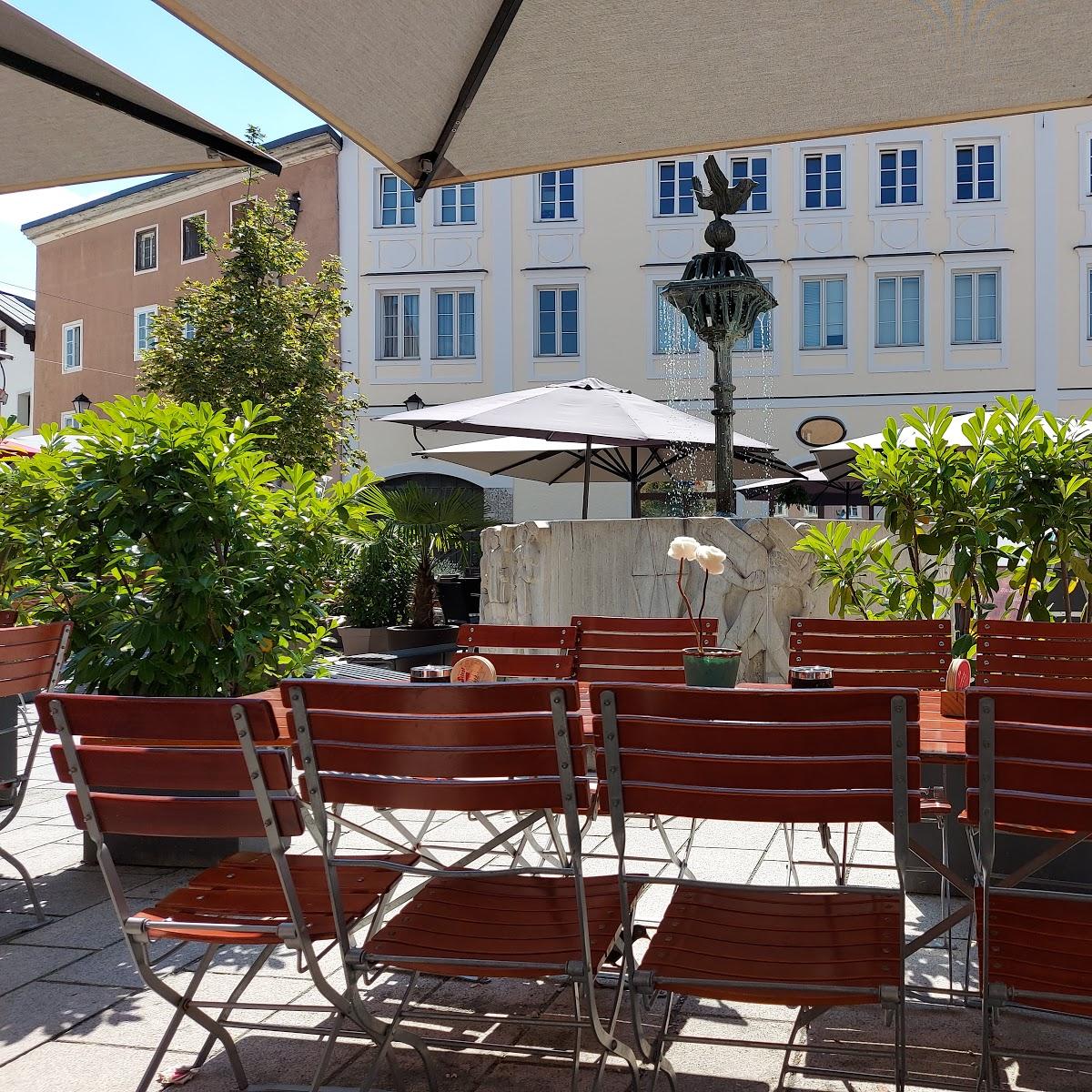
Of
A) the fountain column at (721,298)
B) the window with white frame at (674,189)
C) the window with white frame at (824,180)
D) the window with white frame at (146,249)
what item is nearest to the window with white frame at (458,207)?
the window with white frame at (674,189)

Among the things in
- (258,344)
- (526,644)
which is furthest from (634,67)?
(258,344)

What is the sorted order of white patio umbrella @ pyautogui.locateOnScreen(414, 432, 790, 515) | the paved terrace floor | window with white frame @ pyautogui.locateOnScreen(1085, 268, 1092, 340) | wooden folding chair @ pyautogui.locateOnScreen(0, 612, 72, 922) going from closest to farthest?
1. the paved terrace floor
2. wooden folding chair @ pyautogui.locateOnScreen(0, 612, 72, 922)
3. white patio umbrella @ pyautogui.locateOnScreen(414, 432, 790, 515)
4. window with white frame @ pyautogui.locateOnScreen(1085, 268, 1092, 340)

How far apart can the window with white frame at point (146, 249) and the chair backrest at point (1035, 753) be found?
31370 millimetres

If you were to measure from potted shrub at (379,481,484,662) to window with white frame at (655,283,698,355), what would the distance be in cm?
1173

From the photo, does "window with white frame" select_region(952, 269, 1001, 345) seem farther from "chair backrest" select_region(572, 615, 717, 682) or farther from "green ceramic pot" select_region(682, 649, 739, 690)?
"green ceramic pot" select_region(682, 649, 739, 690)

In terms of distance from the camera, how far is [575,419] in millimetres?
9602

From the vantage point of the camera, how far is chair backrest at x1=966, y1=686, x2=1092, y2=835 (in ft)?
7.67

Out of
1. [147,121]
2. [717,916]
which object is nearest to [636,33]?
[147,121]

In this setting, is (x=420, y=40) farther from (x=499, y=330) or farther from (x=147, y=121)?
(x=499, y=330)

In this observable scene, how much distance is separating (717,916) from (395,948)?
0.73 meters

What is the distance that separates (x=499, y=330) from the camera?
25.2 m

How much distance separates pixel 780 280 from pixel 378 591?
1392 cm

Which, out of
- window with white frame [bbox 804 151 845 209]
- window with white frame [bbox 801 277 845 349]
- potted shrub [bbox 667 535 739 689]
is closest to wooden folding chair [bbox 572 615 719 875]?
potted shrub [bbox 667 535 739 689]

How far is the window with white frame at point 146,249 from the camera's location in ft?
102
